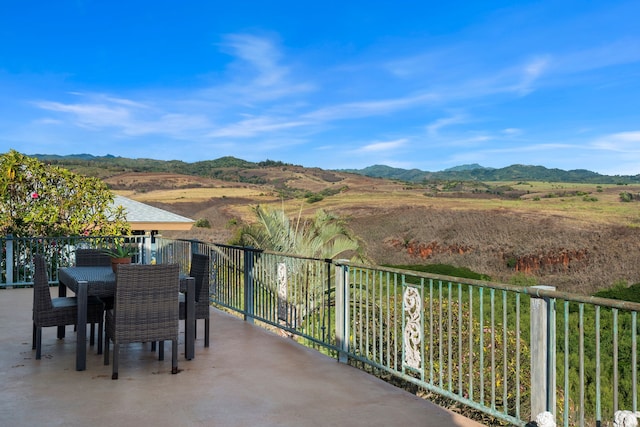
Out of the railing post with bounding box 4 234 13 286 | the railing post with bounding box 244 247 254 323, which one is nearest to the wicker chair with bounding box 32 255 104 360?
the railing post with bounding box 244 247 254 323

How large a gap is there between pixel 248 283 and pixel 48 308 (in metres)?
2.60

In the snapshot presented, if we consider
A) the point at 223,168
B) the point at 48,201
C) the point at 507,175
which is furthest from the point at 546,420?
the point at 507,175

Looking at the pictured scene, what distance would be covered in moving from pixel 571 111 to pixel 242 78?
37.2 metres

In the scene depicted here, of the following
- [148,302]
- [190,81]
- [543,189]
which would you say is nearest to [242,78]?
[190,81]

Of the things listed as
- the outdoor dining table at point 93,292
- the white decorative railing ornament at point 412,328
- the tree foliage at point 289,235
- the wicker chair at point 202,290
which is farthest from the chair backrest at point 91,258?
the tree foliage at point 289,235

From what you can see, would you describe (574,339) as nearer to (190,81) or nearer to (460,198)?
(190,81)

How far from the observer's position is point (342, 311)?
17.6 feet

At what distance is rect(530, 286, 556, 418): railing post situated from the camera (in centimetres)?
323

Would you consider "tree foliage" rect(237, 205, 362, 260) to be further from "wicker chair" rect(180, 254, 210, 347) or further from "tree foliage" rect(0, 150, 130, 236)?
"wicker chair" rect(180, 254, 210, 347)

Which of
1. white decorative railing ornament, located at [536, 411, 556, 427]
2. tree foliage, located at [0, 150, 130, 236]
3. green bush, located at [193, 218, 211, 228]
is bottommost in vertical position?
white decorative railing ornament, located at [536, 411, 556, 427]

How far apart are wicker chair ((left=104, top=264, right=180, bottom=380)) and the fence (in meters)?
1.44

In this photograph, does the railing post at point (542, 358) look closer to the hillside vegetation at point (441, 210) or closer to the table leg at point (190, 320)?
the table leg at point (190, 320)

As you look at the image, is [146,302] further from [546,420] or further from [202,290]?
[546,420]

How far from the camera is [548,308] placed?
324cm
